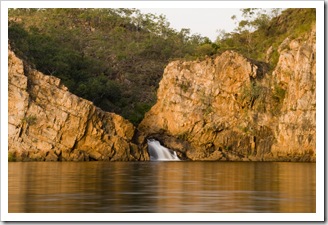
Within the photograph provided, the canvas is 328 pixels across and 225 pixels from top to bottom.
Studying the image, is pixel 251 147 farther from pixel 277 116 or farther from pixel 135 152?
pixel 135 152

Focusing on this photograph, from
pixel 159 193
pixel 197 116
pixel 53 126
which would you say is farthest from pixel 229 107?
pixel 159 193

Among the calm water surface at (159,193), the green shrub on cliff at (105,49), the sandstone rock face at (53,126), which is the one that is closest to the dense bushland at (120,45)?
the green shrub on cliff at (105,49)

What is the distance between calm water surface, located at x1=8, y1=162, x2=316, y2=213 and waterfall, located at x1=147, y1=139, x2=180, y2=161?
2457 centimetres

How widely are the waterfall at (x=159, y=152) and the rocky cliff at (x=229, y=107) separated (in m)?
Answer: 0.64

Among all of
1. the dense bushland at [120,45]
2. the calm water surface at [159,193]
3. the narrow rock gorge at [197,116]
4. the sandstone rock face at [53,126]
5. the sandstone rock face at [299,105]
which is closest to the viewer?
the calm water surface at [159,193]

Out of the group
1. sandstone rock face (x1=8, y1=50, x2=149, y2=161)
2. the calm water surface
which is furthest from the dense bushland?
the calm water surface

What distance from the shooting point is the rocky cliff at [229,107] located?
193ft

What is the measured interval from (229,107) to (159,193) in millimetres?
36249

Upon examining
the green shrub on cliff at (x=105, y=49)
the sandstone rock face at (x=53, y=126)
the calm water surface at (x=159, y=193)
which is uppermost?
the green shrub on cliff at (x=105, y=49)

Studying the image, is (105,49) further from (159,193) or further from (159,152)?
(159,193)

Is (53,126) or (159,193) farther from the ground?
(53,126)

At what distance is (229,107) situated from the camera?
6150 cm

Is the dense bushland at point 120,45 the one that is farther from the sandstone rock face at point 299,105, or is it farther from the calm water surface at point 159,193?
the calm water surface at point 159,193

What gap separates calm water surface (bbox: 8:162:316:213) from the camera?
21219mm
